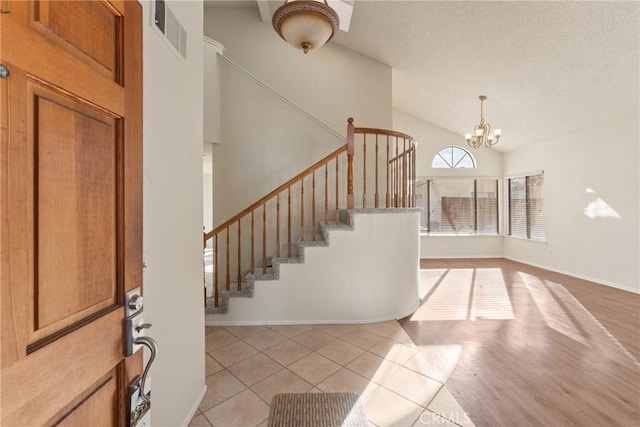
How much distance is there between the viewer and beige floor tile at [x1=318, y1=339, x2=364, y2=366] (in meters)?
2.43

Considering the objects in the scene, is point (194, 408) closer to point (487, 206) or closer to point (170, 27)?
point (170, 27)

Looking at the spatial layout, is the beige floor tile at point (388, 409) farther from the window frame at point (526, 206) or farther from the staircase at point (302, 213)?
the window frame at point (526, 206)

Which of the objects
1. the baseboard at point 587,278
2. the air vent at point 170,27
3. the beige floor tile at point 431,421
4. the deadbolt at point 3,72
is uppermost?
the air vent at point 170,27

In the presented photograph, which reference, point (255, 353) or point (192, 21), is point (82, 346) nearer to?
point (192, 21)

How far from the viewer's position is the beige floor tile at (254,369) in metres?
2.17

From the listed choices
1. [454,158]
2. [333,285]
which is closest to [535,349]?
[333,285]

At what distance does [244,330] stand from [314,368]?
1.07 metres

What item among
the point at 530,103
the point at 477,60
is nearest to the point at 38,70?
the point at 477,60

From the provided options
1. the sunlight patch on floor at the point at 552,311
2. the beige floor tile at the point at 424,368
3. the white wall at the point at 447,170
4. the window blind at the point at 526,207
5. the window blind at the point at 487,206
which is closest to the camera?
the beige floor tile at the point at 424,368

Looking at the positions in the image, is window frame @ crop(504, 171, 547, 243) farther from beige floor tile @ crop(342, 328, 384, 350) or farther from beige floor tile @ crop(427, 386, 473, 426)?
beige floor tile @ crop(427, 386, 473, 426)

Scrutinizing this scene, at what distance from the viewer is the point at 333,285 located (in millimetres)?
3111

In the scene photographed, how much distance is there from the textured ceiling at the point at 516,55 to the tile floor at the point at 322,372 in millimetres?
3768

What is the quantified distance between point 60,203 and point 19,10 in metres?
0.37

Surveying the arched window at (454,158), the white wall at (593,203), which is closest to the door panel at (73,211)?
the white wall at (593,203)
